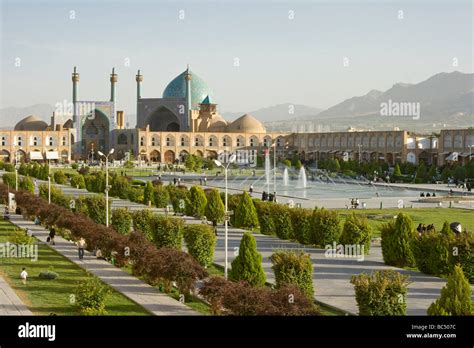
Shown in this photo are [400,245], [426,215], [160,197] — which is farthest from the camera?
[160,197]

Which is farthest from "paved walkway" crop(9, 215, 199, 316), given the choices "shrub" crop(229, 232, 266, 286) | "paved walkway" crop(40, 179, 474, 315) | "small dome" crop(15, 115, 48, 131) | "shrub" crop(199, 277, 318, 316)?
"small dome" crop(15, 115, 48, 131)

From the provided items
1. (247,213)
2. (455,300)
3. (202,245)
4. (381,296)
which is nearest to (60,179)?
(247,213)

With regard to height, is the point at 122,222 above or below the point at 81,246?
above

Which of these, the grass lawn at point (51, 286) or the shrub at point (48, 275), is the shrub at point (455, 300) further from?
the shrub at point (48, 275)

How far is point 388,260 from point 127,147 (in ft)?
219

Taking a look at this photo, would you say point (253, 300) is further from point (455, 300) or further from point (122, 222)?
point (122, 222)

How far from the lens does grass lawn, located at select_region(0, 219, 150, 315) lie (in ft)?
41.2

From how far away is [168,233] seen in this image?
61.8ft

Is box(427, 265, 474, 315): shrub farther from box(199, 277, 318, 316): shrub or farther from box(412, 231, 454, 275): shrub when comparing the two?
box(412, 231, 454, 275): shrub

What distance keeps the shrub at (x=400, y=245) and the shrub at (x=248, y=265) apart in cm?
481

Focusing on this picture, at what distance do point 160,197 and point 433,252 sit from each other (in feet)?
57.0

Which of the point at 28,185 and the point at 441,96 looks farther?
the point at 441,96

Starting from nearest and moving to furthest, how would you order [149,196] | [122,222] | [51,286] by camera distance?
[51,286], [122,222], [149,196]
